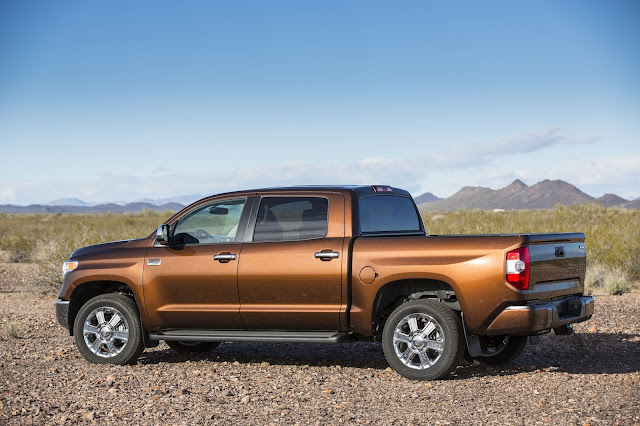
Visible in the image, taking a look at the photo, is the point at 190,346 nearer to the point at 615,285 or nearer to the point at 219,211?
the point at 219,211

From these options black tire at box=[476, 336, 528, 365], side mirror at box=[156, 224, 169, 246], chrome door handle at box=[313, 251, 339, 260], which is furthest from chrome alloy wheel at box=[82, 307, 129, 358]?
black tire at box=[476, 336, 528, 365]

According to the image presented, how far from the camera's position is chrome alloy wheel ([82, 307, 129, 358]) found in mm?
8516

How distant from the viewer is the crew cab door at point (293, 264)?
7.61 m

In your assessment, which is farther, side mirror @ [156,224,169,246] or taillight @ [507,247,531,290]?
side mirror @ [156,224,169,246]

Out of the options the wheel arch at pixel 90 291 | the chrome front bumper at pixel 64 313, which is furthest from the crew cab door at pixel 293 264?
the chrome front bumper at pixel 64 313

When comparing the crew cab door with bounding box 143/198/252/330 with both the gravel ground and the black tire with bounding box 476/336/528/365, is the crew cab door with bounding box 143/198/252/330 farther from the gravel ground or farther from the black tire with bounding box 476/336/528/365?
the black tire with bounding box 476/336/528/365

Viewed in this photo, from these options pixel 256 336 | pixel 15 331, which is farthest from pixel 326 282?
pixel 15 331

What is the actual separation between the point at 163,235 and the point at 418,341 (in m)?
2.93

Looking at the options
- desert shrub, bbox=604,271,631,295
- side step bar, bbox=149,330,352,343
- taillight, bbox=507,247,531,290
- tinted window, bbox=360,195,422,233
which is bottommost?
desert shrub, bbox=604,271,631,295

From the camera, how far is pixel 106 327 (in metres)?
8.55

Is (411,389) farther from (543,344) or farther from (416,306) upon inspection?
(543,344)

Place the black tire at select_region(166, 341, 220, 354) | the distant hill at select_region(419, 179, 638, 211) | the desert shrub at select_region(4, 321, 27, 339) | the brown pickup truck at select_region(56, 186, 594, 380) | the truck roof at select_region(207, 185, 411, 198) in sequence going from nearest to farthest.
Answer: the brown pickup truck at select_region(56, 186, 594, 380) < the truck roof at select_region(207, 185, 411, 198) < the black tire at select_region(166, 341, 220, 354) < the desert shrub at select_region(4, 321, 27, 339) < the distant hill at select_region(419, 179, 638, 211)

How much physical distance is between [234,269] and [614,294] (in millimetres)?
10230

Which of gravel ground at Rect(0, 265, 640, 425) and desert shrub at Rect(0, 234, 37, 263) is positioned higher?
desert shrub at Rect(0, 234, 37, 263)
